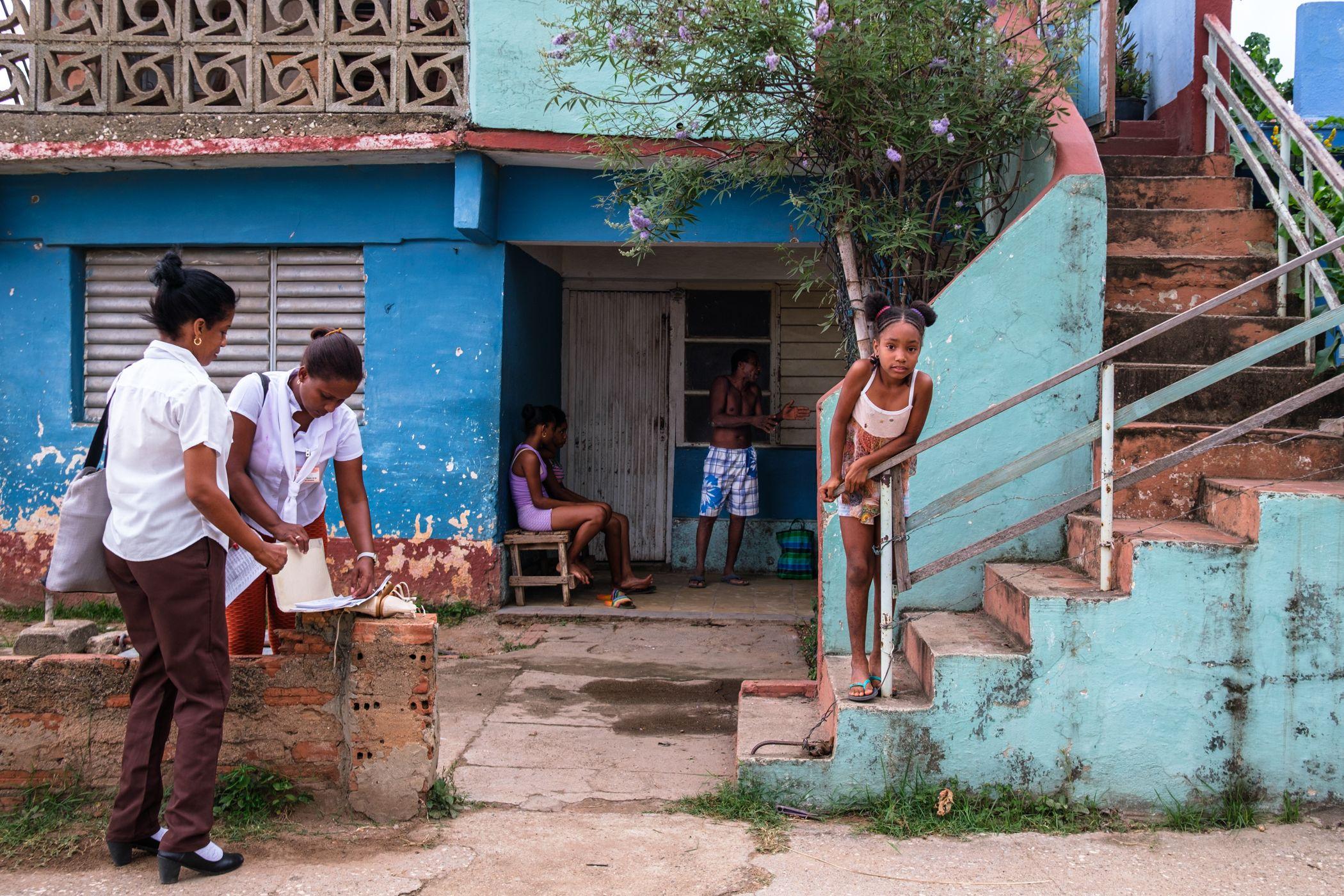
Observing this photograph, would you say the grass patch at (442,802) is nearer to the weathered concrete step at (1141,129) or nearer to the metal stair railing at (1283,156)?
the metal stair railing at (1283,156)

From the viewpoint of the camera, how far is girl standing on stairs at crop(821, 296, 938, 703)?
3.95 metres

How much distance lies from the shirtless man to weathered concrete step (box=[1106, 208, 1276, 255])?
324cm

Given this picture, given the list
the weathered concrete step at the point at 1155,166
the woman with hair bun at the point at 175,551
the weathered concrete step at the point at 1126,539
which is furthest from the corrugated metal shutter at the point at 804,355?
the woman with hair bun at the point at 175,551

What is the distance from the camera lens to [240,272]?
777 centimetres

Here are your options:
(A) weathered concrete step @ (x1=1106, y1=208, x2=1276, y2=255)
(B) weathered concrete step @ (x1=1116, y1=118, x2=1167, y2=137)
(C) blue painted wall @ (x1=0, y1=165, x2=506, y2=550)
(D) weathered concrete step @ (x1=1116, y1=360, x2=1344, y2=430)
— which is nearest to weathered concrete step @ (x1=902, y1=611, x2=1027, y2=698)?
(D) weathered concrete step @ (x1=1116, y1=360, x2=1344, y2=430)

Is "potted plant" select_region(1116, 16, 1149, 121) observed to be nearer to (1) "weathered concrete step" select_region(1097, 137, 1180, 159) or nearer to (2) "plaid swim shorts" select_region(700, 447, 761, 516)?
(1) "weathered concrete step" select_region(1097, 137, 1180, 159)

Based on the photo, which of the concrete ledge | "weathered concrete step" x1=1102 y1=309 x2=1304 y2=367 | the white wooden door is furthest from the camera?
the white wooden door

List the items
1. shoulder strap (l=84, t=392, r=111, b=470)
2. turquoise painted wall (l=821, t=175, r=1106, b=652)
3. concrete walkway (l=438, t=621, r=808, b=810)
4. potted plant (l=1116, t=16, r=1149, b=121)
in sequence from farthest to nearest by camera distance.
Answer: potted plant (l=1116, t=16, r=1149, b=121)
turquoise painted wall (l=821, t=175, r=1106, b=652)
concrete walkway (l=438, t=621, r=808, b=810)
shoulder strap (l=84, t=392, r=111, b=470)

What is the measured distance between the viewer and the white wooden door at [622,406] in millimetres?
9586

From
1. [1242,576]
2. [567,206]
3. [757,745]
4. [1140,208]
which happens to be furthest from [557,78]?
[1242,576]

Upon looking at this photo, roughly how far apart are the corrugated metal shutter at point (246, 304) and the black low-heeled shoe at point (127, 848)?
4581mm

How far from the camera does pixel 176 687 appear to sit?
3.40 metres

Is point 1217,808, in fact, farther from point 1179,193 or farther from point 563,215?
point 563,215

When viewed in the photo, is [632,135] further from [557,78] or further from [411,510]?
[411,510]
